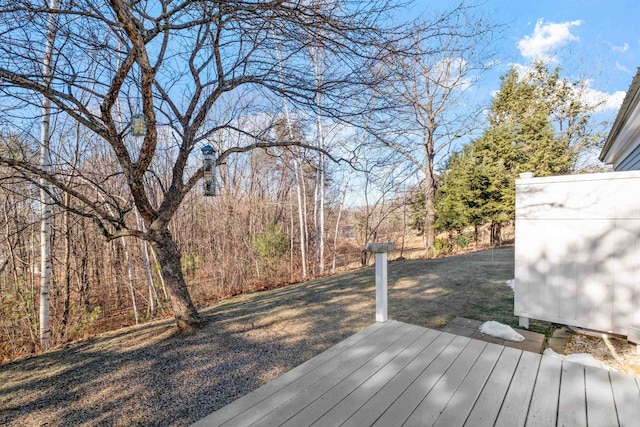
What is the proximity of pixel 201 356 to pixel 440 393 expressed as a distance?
86.3 inches

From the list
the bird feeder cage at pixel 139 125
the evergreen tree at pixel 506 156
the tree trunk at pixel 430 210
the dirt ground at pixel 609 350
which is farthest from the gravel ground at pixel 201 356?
the evergreen tree at pixel 506 156

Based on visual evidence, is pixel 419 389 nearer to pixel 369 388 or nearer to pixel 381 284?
pixel 369 388

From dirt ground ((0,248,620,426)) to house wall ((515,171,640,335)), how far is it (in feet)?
1.66

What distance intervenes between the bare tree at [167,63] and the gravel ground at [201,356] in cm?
61

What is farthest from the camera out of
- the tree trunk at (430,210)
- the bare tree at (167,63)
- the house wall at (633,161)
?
the tree trunk at (430,210)

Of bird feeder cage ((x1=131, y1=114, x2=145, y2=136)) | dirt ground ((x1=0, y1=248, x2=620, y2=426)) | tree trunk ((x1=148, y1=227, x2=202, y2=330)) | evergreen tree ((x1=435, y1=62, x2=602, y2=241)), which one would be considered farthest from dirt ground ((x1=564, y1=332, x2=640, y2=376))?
evergreen tree ((x1=435, y1=62, x2=602, y2=241))

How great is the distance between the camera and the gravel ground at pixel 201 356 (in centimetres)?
201

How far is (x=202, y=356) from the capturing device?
274cm

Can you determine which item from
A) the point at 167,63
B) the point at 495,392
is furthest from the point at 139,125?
the point at 495,392

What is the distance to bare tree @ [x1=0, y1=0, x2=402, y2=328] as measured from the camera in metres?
2.21

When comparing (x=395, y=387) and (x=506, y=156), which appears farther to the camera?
(x=506, y=156)

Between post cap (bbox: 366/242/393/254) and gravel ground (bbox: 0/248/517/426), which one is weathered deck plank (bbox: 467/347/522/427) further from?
gravel ground (bbox: 0/248/517/426)

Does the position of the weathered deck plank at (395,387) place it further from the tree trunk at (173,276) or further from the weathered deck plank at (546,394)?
the tree trunk at (173,276)

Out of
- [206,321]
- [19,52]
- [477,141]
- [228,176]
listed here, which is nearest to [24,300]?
[206,321]
